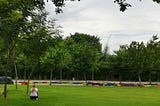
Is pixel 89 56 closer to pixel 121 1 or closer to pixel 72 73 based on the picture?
pixel 72 73

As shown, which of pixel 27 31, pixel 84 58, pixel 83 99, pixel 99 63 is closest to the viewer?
pixel 27 31

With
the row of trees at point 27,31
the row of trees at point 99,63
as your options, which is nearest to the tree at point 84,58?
the row of trees at point 99,63

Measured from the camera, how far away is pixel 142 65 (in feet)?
229

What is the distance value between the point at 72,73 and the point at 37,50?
5019 cm

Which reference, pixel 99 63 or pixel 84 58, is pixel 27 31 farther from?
pixel 99 63

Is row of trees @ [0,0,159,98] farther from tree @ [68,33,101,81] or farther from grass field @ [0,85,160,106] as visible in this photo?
tree @ [68,33,101,81]

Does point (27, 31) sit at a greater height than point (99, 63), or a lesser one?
lesser

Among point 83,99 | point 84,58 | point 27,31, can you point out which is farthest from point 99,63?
point 27,31

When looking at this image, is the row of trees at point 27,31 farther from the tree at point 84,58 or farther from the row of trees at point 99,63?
the tree at point 84,58

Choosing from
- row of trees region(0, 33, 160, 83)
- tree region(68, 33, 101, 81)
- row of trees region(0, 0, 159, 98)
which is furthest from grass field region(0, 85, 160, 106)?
tree region(68, 33, 101, 81)

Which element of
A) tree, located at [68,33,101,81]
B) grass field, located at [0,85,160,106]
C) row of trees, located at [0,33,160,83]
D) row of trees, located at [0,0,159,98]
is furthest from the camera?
tree, located at [68,33,101,81]

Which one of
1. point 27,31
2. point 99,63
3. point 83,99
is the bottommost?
point 83,99

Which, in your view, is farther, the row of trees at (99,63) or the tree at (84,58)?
the tree at (84,58)

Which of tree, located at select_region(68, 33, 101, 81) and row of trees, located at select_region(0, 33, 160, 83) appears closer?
row of trees, located at select_region(0, 33, 160, 83)
